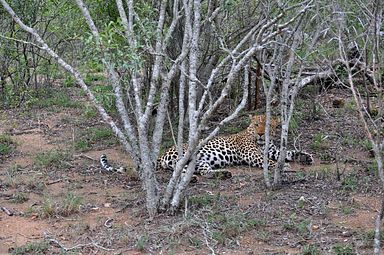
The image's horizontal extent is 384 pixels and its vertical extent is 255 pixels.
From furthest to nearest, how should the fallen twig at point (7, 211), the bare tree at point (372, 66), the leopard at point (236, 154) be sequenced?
the leopard at point (236, 154) < the fallen twig at point (7, 211) < the bare tree at point (372, 66)

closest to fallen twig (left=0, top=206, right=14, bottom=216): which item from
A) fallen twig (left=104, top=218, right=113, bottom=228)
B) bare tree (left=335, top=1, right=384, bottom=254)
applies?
fallen twig (left=104, top=218, right=113, bottom=228)

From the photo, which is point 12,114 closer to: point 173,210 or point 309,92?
point 309,92

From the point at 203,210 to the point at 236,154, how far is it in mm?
2333

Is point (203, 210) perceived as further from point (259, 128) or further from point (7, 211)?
point (259, 128)

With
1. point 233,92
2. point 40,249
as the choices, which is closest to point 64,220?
point 40,249

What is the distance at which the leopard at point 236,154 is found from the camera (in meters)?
8.11

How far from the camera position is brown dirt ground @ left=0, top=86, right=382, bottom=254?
18.4 feet

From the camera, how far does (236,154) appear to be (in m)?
8.52

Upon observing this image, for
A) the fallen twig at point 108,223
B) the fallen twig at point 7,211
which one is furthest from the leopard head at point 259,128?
the fallen twig at point 7,211

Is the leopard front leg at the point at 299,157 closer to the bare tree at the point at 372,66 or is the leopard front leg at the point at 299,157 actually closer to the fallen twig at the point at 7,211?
the bare tree at the point at 372,66

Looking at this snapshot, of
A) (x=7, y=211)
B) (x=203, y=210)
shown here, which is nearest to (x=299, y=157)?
(x=203, y=210)

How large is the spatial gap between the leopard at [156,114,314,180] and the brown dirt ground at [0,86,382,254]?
20 centimetres

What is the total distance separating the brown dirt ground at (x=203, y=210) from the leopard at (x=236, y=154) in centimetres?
20

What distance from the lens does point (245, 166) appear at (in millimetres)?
8531
